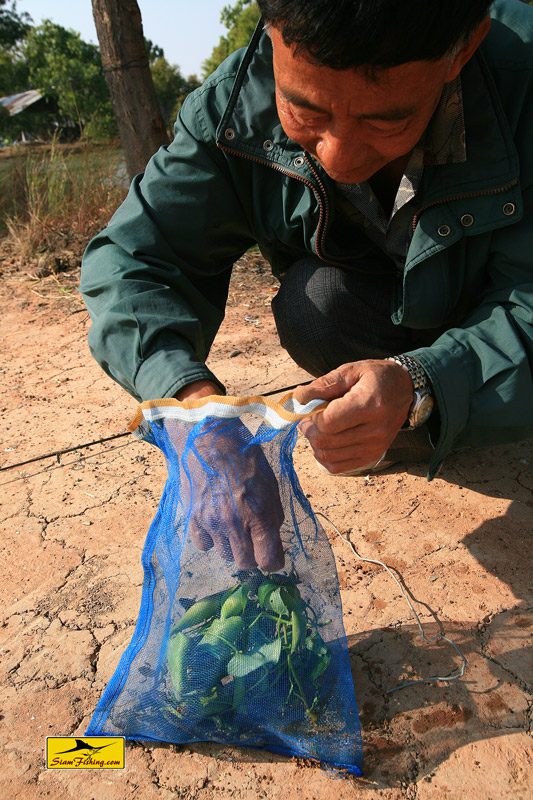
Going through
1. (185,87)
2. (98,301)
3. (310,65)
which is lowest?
(98,301)

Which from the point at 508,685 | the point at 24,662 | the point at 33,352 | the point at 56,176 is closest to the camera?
the point at 508,685

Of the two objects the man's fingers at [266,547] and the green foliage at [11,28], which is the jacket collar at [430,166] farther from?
the green foliage at [11,28]

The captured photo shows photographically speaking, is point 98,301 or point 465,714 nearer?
point 465,714

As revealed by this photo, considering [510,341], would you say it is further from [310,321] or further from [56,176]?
[56,176]

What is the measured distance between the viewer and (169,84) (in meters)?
38.3

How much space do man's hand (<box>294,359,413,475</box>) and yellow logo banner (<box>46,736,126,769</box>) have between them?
76cm

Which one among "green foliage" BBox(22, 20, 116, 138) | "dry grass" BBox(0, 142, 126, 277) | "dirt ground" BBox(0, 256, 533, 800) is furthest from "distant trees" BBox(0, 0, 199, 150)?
"dirt ground" BBox(0, 256, 533, 800)

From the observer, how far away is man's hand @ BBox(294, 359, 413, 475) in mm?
1252

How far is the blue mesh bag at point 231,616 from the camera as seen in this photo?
48.2 inches

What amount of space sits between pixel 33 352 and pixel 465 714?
2.87 m

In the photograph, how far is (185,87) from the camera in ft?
132

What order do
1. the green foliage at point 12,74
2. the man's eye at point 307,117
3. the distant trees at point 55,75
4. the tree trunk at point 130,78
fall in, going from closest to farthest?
the man's eye at point 307,117 < the tree trunk at point 130,78 < the distant trees at point 55,75 < the green foliage at point 12,74

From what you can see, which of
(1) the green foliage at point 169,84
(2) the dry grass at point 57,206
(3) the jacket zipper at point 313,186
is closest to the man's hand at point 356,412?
(3) the jacket zipper at point 313,186

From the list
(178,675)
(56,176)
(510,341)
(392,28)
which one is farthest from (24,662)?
(56,176)
